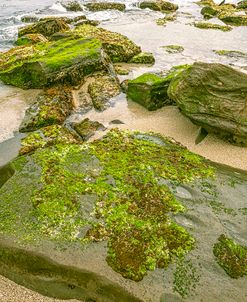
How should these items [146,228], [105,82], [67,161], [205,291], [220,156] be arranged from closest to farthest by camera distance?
[205,291] → [146,228] → [67,161] → [220,156] → [105,82]

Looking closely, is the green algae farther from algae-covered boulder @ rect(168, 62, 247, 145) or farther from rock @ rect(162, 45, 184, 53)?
rock @ rect(162, 45, 184, 53)

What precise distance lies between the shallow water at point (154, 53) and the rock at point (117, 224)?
2.07 metres

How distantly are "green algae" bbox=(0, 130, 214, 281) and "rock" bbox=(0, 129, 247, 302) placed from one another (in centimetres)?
2

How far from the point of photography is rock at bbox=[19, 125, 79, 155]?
1030 cm

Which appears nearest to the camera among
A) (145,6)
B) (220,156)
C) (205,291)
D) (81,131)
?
(205,291)

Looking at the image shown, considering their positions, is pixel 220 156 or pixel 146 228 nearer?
pixel 146 228

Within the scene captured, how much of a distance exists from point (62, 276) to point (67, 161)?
3258 millimetres

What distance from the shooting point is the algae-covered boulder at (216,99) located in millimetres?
10672

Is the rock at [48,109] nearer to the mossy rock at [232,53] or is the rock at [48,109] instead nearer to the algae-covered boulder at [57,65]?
the algae-covered boulder at [57,65]

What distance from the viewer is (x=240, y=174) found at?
9.03 metres

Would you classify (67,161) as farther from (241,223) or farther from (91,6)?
(91,6)

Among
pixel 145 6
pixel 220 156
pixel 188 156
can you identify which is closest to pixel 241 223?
pixel 188 156

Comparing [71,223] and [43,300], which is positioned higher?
[71,223]

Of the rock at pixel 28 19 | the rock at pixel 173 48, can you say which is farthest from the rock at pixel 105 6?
the rock at pixel 173 48
